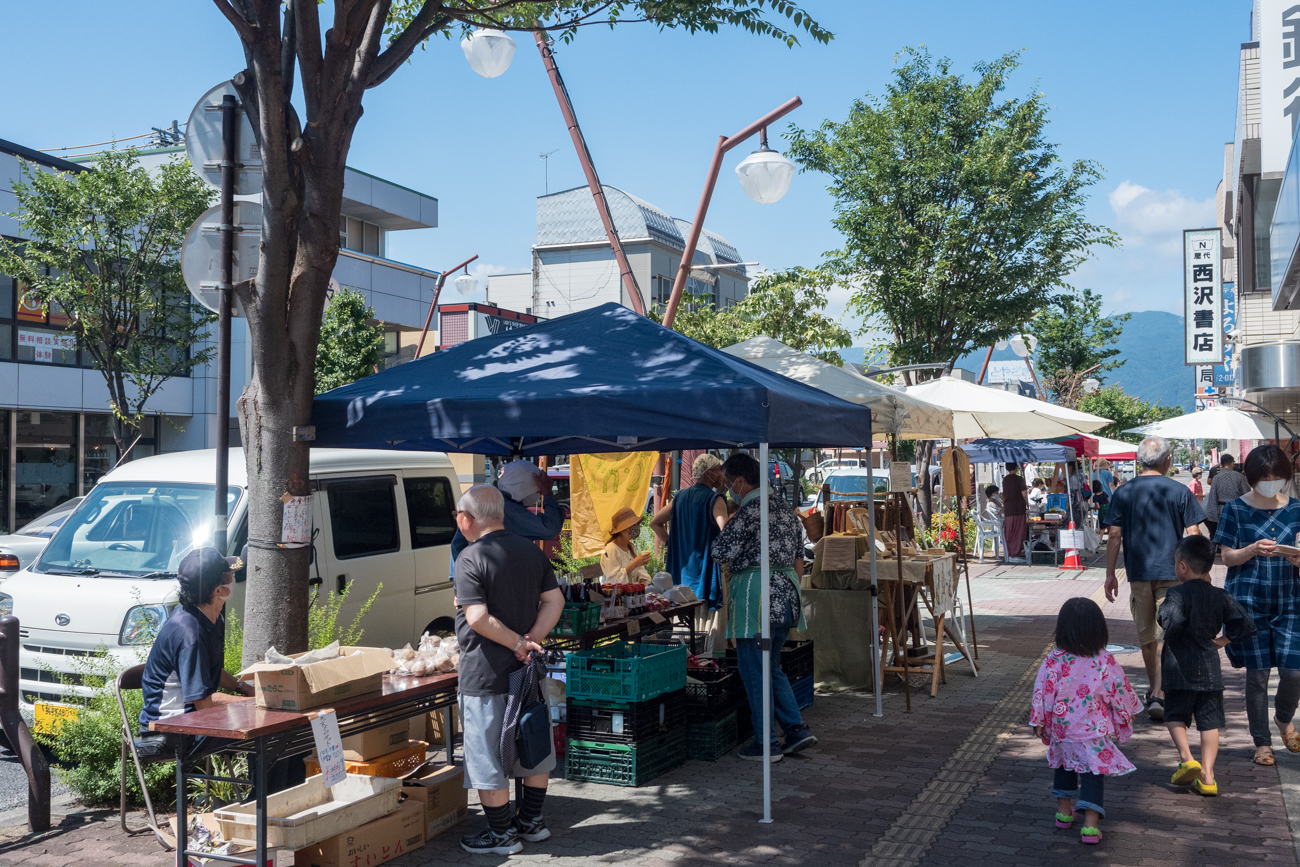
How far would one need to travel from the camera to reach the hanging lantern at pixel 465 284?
77.5ft

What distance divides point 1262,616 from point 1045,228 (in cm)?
1210

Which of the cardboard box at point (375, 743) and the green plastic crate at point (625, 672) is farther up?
the green plastic crate at point (625, 672)

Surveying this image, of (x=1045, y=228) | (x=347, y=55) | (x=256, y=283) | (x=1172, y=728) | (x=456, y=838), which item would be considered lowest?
(x=456, y=838)

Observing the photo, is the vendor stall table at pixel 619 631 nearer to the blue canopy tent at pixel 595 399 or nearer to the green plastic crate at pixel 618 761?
the green plastic crate at pixel 618 761

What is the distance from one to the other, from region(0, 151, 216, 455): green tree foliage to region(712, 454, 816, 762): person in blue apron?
1287 centimetres

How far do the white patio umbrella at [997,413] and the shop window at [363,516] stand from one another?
477 cm

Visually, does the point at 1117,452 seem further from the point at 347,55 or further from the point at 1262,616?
the point at 347,55

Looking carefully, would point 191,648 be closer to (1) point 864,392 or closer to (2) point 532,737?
(2) point 532,737

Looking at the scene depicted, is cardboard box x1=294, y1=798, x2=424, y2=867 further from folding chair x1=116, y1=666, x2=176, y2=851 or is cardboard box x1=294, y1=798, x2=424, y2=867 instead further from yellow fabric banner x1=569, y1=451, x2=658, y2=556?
yellow fabric banner x1=569, y1=451, x2=658, y2=556

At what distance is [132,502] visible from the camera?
23.6ft

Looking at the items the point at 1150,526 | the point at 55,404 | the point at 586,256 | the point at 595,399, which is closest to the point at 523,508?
the point at 595,399

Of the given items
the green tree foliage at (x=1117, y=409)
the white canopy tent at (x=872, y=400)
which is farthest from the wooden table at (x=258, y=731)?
the green tree foliage at (x=1117, y=409)

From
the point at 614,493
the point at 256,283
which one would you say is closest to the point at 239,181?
the point at 256,283

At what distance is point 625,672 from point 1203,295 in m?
27.4
